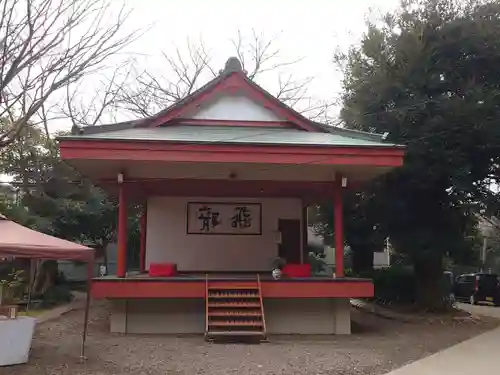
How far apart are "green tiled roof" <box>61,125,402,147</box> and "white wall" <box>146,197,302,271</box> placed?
230 cm

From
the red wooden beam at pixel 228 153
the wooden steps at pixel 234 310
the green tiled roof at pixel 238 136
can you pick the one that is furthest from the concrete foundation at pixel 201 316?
the green tiled roof at pixel 238 136

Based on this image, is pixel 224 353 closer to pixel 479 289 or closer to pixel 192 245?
pixel 192 245

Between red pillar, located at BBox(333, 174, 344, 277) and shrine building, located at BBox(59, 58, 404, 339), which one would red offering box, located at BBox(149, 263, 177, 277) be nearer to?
shrine building, located at BBox(59, 58, 404, 339)

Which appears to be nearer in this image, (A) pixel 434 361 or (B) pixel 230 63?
(A) pixel 434 361

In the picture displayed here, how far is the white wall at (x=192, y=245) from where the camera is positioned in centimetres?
1452

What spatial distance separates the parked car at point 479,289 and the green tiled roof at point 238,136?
12.2 metres

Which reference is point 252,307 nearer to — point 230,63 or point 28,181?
point 230,63

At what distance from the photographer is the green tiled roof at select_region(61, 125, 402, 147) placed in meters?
11.4

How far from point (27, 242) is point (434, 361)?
6564mm

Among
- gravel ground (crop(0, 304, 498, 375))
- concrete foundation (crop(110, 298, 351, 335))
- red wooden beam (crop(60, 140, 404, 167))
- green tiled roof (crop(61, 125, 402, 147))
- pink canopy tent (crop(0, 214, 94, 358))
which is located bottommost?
gravel ground (crop(0, 304, 498, 375))

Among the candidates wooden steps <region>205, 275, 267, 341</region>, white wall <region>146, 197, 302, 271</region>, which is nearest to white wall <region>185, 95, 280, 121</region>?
white wall <region>146, 197, 302, 271</region>

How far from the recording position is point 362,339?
1113 cm

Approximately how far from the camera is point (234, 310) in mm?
11141

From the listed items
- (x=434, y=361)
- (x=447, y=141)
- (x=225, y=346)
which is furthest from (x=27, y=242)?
(x=447, y=141)
